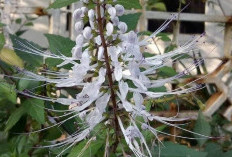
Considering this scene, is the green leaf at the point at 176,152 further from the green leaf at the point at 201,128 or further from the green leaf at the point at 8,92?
the green leaf at the point at 201,128

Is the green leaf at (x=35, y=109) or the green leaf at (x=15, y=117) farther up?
the green leaf at (x=35, y=109)

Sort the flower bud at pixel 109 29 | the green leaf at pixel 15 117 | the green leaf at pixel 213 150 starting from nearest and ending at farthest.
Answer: the flower bud at pixel 109 29
the green leaf at pixel 15 117
the green leaf at pixel 213 150

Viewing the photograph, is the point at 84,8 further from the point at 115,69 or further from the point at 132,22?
the point at 132,22

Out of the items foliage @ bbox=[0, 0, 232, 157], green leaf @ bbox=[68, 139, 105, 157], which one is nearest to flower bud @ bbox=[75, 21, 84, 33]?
foliage @ bbox=[0, 0, 232, 157]

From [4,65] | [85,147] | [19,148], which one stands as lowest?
[19,148]

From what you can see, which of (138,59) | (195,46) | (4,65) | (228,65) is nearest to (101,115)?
(138,59)

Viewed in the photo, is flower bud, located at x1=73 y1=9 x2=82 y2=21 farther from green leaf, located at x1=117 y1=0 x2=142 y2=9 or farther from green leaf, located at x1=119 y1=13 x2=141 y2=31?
green leaf, located at x1=119 y1=13 x2=141 y2=31

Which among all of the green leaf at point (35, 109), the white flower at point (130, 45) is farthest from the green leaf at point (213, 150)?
the white flower at point (130, 45)

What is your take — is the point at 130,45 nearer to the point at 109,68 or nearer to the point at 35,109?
the point at 109,68
